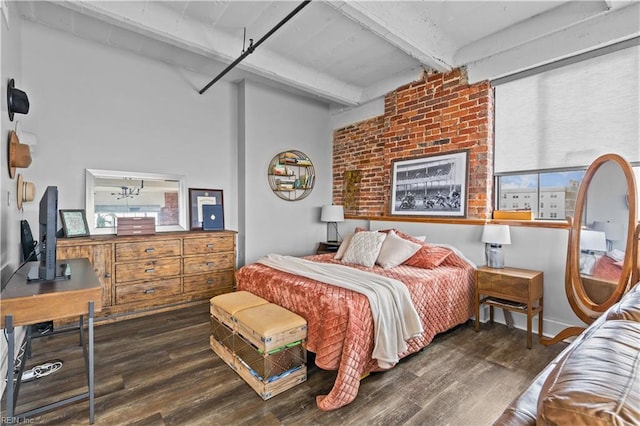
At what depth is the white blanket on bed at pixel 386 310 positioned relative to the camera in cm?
222

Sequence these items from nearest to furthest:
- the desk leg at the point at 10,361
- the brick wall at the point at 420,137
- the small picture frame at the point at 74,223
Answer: the desk leg at the point at 10,361, the small picture frame at the point at 74,223, the brick wall at the point at 420,137

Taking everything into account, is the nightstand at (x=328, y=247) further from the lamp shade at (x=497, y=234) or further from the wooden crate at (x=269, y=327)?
the wooden crate at (x=269, y=327)

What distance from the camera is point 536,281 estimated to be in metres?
2.89

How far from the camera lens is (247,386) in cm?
220

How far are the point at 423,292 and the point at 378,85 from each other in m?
3.35

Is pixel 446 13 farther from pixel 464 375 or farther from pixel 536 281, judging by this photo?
pixel 464 375

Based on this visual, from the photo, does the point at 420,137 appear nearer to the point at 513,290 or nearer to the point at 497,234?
the point at 497,234

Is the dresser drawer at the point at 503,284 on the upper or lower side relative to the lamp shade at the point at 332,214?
lower

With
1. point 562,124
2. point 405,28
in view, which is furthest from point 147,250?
point 562,124

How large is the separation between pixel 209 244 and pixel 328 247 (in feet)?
6.18

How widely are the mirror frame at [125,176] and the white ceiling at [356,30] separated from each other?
152 cm

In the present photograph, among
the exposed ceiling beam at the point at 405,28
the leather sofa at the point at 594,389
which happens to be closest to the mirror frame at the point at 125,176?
the exposed ceiling beam at the point at 405,28

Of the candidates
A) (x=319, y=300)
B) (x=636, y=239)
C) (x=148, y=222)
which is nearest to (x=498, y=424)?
(x=319, y=300)

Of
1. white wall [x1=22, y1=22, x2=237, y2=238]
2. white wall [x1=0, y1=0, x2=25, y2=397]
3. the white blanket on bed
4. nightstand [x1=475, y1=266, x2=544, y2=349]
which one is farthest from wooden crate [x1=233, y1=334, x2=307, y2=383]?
white wall [x1=22, y1=22, x2=237, y2=238]
